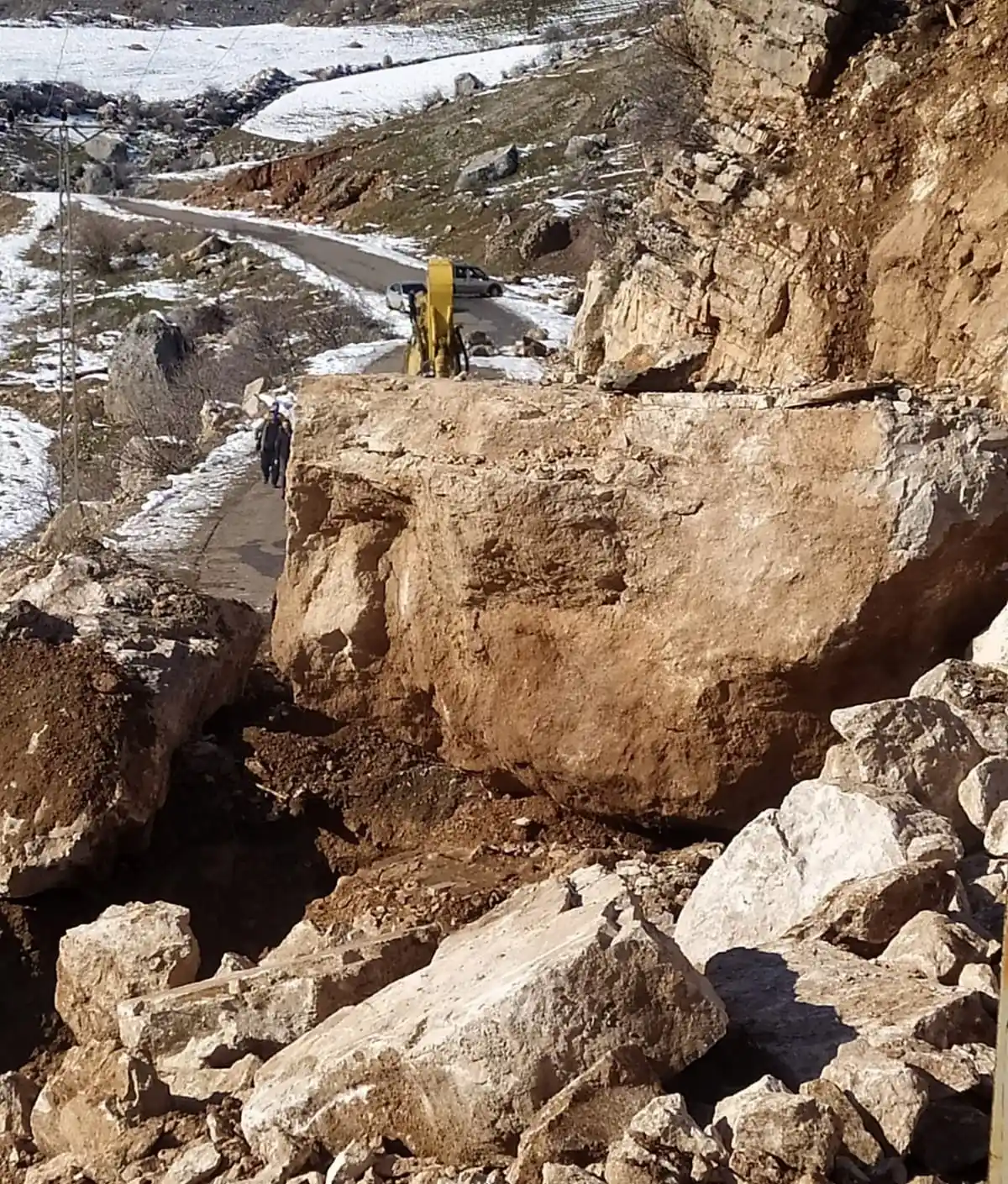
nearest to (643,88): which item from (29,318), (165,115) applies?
(29,318)

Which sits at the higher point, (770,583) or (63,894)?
(770,583)

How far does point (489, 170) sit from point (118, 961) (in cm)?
4421

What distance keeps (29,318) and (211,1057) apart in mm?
34775

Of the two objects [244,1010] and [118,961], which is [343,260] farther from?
[244,1010]

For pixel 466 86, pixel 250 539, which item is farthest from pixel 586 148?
pixel 250 539

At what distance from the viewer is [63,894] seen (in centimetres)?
703

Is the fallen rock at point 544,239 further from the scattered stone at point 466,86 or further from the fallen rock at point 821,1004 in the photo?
the fallen rock at point 821,1004

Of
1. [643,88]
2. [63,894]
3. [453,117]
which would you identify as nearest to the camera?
[63,894]

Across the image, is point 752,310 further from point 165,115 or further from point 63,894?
point 165,115

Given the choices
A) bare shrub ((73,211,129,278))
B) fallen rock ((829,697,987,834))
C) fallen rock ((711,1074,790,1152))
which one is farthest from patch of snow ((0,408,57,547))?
fallen rock ((711,1074,790,1152))

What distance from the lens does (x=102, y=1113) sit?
191 inches

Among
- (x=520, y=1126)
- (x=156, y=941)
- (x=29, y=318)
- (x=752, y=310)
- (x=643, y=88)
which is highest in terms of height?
(x=643, y=88)

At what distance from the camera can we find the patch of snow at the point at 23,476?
834 inches

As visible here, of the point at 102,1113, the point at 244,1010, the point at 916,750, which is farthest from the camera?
the point at 916,750
